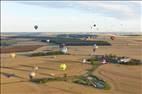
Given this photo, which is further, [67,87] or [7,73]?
[7,73]

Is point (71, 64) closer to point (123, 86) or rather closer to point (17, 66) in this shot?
point (17, 66)

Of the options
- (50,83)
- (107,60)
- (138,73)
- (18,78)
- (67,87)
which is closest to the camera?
(67,87)

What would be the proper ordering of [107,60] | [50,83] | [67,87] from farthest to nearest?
[107,60] < [50,83] < [67,87]

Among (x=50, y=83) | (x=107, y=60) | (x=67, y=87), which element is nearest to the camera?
(x=67, y=87)

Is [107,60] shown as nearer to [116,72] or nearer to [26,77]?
[116,72]

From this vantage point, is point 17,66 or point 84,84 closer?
point 84,84

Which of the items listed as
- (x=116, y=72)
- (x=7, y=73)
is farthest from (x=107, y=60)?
(x=7, y=73)

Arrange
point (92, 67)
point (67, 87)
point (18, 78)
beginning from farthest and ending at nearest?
point (92, 67), point (18, 78), point (67, 87)

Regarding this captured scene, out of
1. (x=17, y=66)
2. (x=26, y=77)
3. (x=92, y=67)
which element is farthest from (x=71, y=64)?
(x=26, y=77)
